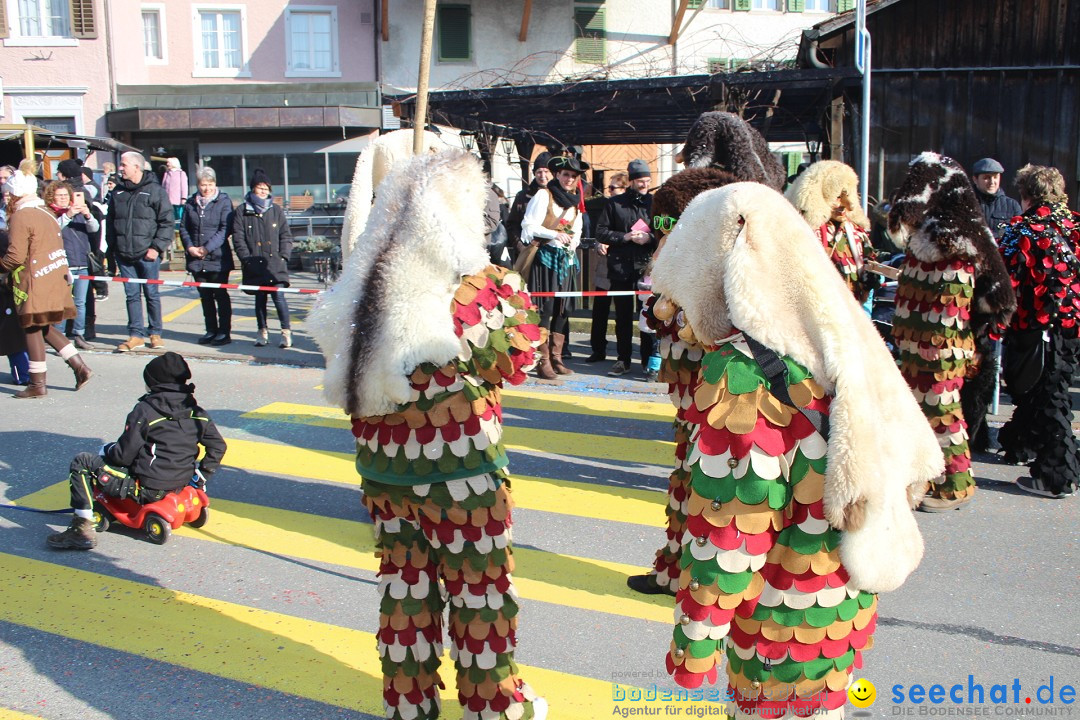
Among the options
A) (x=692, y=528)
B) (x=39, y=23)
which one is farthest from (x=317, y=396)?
(x=39, y=23)

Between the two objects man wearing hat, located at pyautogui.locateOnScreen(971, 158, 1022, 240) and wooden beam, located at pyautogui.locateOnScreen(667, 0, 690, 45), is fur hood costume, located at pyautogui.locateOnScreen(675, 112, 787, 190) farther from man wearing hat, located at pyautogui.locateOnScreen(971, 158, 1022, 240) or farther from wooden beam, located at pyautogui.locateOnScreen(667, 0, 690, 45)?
wooden beam, located at pyautogui.locateOnScreen(667, 0, 690, 45)

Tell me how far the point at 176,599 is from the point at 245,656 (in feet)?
2.51

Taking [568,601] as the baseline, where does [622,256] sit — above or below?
above

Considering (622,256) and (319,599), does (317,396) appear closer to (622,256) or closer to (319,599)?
(622,256)

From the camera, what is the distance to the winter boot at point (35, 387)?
27.6 feet

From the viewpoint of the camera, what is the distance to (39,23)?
2448cm

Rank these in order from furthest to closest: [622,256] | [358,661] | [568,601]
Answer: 1. [622,256]
2. [568,601]
3. [358,661]

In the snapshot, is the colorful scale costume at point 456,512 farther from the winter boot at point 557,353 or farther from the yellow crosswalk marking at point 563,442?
the winter boot at point 557,353

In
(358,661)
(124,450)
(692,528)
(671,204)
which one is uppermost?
(671,204)

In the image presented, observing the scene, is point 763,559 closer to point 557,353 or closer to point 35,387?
point 557,353

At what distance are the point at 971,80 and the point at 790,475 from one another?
12380mm

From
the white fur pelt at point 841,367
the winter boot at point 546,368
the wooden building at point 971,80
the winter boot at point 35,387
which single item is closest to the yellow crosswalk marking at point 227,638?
the white fur pelt at point 841,367

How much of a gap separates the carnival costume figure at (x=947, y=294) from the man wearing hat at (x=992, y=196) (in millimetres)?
3311

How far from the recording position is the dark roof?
35.6 feet
